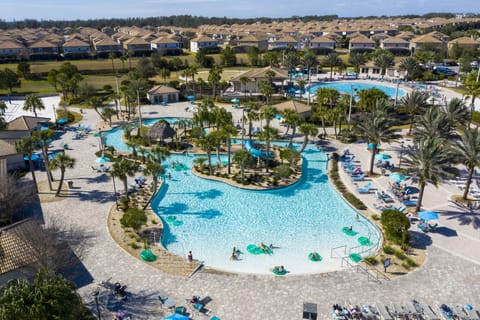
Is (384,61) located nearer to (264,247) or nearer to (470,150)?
(470,150)

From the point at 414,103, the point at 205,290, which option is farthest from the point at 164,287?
the point at 414,103

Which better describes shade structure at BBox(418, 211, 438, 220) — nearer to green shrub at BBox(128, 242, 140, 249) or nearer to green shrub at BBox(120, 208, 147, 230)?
green shrub at BBox(120, 208, 147, 230)

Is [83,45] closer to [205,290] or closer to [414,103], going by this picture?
[414,103]

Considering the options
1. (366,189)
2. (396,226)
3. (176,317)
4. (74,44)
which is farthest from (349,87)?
(74,44)

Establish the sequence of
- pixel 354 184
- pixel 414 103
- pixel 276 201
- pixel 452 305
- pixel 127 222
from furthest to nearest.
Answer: pixel 414 103, pixel 354 184, pixel 276 201, pixel 127 222, pixel 452 305

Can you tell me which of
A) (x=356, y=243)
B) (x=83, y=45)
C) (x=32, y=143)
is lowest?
(x=356, y=243)

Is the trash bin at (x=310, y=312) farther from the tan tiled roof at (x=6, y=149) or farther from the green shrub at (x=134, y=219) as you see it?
the tan tiled roof at (x=6, y=149)

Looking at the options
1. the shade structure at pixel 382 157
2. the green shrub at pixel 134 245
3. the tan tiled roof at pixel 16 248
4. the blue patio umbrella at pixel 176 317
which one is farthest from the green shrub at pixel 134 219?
the shade structure at pixel 382 157
